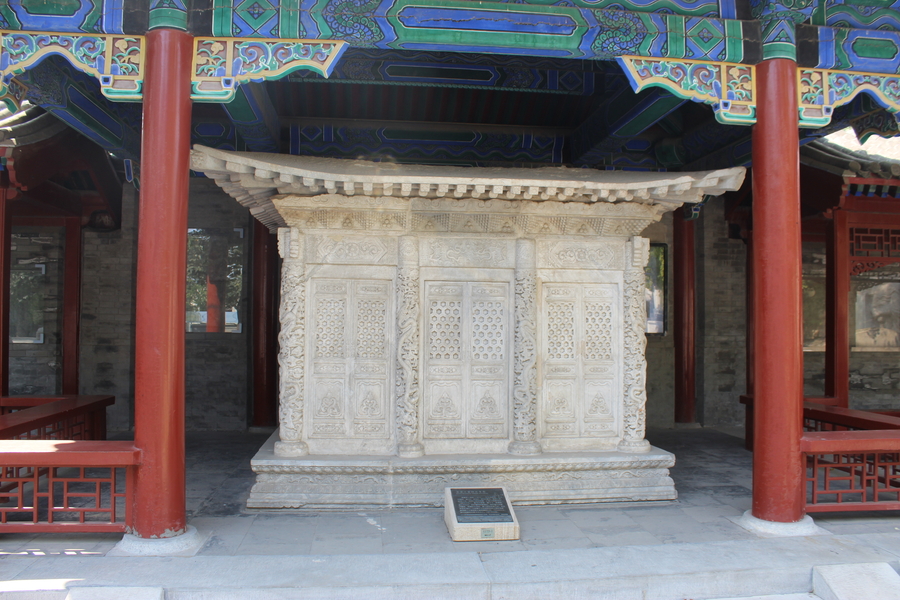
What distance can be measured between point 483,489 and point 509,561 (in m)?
0.91

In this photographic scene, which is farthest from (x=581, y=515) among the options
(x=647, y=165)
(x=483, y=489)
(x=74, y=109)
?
(x=74, y=109)

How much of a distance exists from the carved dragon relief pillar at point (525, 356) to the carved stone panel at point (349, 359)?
4.05 ft

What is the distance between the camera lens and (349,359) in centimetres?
587

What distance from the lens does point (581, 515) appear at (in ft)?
18.0

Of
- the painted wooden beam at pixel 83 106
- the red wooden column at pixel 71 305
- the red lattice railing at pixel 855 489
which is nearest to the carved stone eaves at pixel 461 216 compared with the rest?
the painted wooden beam at pixel 83 106

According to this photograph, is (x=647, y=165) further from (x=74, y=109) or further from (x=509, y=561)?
(x=74, y=109)

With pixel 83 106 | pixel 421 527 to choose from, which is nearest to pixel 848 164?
A: pixel 421 527

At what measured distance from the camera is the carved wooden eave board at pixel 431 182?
17.2 feet

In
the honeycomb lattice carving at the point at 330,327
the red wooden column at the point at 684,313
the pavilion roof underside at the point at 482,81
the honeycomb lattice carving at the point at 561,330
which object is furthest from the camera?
the red wooden column at the point at 684,313

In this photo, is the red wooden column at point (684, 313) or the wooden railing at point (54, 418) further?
the red wooden column at point (684, 313)

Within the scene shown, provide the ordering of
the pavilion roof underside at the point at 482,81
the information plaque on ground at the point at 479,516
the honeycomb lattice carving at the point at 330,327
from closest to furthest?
1. the information plaque on ground at the point at 479,516
2. the pavilion roof underside at the point at 482,81
3. the honeycomb lattice carving at the point at 330,327

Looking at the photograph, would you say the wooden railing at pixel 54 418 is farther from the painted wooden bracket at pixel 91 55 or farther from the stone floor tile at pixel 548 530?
the stone floor tile at pixel 548 530

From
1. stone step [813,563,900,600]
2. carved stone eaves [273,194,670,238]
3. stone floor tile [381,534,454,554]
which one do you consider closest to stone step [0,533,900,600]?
stone step [813,563,900,600]

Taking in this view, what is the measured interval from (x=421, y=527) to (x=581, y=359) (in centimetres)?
224
